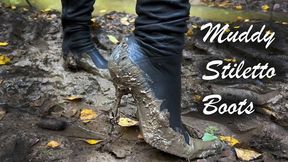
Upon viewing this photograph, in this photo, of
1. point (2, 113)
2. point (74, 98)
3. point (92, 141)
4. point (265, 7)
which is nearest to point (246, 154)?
point (92, 141)

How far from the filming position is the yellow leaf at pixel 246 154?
169 cm

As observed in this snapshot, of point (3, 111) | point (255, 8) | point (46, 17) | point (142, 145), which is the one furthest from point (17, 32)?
point (255, 8)

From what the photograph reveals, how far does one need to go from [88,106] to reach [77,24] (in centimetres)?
62

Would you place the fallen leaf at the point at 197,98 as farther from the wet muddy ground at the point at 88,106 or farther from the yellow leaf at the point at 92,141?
the yellow leaf at the point at 92,141

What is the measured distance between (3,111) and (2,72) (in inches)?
21.7

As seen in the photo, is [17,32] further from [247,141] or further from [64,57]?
[247,141]

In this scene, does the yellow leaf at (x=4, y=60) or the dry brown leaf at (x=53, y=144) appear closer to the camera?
the dry brown leaf at (x=53, y=144)

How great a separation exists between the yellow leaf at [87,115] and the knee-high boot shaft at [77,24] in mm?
556

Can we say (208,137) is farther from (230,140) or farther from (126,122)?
(126,122)

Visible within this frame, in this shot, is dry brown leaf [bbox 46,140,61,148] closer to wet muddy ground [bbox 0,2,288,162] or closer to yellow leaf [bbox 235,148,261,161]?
wet muddy ground [bbox 0,2,288,162]

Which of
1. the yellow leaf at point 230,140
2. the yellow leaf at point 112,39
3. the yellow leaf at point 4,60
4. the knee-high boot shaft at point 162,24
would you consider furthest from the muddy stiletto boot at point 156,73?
the yellow leaf at point 112,39

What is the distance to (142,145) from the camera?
69.0 inches

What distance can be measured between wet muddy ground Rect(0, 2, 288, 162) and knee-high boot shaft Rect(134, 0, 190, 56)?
1.46 feet

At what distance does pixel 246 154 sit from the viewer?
170 cm
